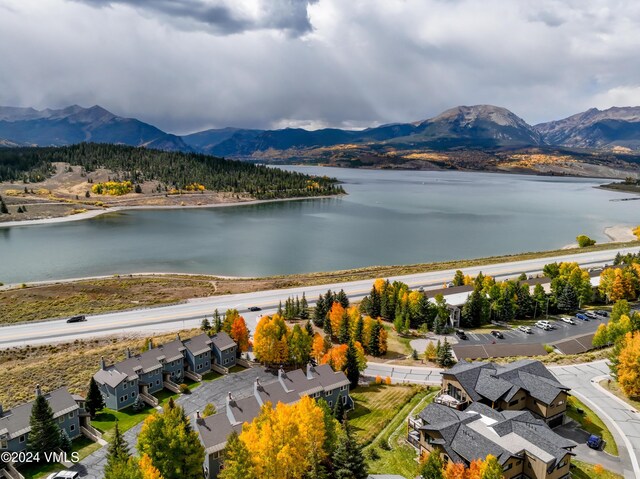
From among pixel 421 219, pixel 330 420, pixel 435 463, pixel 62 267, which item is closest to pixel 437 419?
pixel 435 463

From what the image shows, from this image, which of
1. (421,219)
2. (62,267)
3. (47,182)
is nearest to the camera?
(62,267)

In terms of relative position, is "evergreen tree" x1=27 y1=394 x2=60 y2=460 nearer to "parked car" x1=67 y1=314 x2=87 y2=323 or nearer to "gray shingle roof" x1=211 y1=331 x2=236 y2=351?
"gray shingle roof" x1=211 y1=331 x2=236 y2=351

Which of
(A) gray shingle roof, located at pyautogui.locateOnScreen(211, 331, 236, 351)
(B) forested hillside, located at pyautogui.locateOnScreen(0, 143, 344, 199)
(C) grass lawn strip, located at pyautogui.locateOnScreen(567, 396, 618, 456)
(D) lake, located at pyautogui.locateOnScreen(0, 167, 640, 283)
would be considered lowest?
(D) lake, located at pyautogui.locateOnScreen(0, 167, 640, 283)

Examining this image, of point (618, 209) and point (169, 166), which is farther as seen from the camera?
point (169, 166)

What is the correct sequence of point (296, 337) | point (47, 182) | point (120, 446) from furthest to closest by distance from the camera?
point (47, 182) < point (296, 337) < point (120, 446)

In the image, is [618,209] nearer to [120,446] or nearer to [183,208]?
[183,208]

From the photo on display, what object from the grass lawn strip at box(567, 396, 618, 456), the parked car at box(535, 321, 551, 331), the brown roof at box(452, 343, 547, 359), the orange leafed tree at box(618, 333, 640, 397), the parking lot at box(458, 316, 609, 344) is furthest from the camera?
the parked car at box(535, 321, 551, 331)

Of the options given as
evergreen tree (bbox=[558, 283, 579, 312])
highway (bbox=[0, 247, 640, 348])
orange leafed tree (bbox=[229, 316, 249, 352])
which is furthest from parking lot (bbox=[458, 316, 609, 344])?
orange leafed tree (bbox=[229, 316, 249, 352])

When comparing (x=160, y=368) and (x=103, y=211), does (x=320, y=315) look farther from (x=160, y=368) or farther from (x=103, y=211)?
(x=103, y=211)
